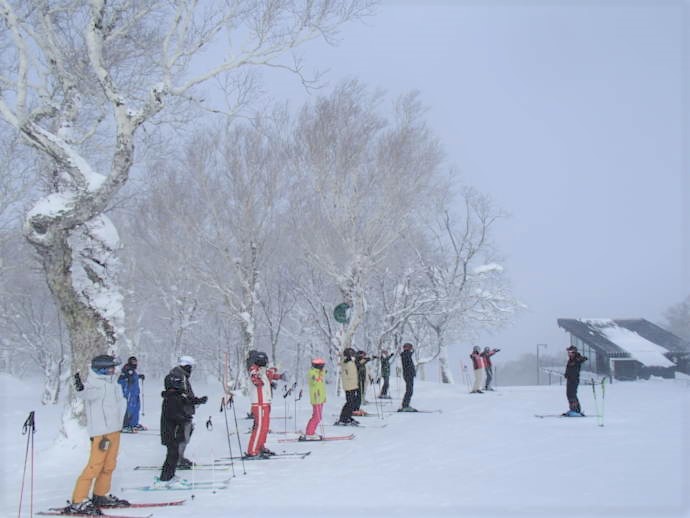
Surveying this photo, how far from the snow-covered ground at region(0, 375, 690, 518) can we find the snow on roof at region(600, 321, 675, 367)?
11.8 metres

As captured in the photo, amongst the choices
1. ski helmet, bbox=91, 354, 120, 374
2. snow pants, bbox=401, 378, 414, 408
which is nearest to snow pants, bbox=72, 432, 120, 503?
ski helmet, bbox=91, 354, 120, 374

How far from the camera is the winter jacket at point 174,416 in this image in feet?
26.0

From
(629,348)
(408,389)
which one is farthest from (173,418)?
(629,348)

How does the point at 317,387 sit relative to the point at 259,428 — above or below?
above

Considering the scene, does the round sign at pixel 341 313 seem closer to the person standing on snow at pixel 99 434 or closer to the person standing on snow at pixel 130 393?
the person standing on snow at pixel 130 393

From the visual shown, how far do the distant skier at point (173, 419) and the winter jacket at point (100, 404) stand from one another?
120 cm

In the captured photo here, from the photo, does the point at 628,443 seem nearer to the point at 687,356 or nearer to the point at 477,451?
the point at 477,451

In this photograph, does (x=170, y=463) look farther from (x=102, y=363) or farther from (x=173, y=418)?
(x=102, y=363)

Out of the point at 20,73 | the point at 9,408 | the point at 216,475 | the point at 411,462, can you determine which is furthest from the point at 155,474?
the point at 9,408

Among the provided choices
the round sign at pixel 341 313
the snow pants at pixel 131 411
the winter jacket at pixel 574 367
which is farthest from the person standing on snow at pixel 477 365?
the snow pants at pixel 131 411

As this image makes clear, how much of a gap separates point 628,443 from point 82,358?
889 centimetres

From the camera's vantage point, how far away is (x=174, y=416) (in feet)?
26.0

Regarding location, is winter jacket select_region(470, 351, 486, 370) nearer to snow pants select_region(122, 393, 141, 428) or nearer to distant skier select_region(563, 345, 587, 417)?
distant skier select_region(563, 345, 587, 417)

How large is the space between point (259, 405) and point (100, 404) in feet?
10.4
